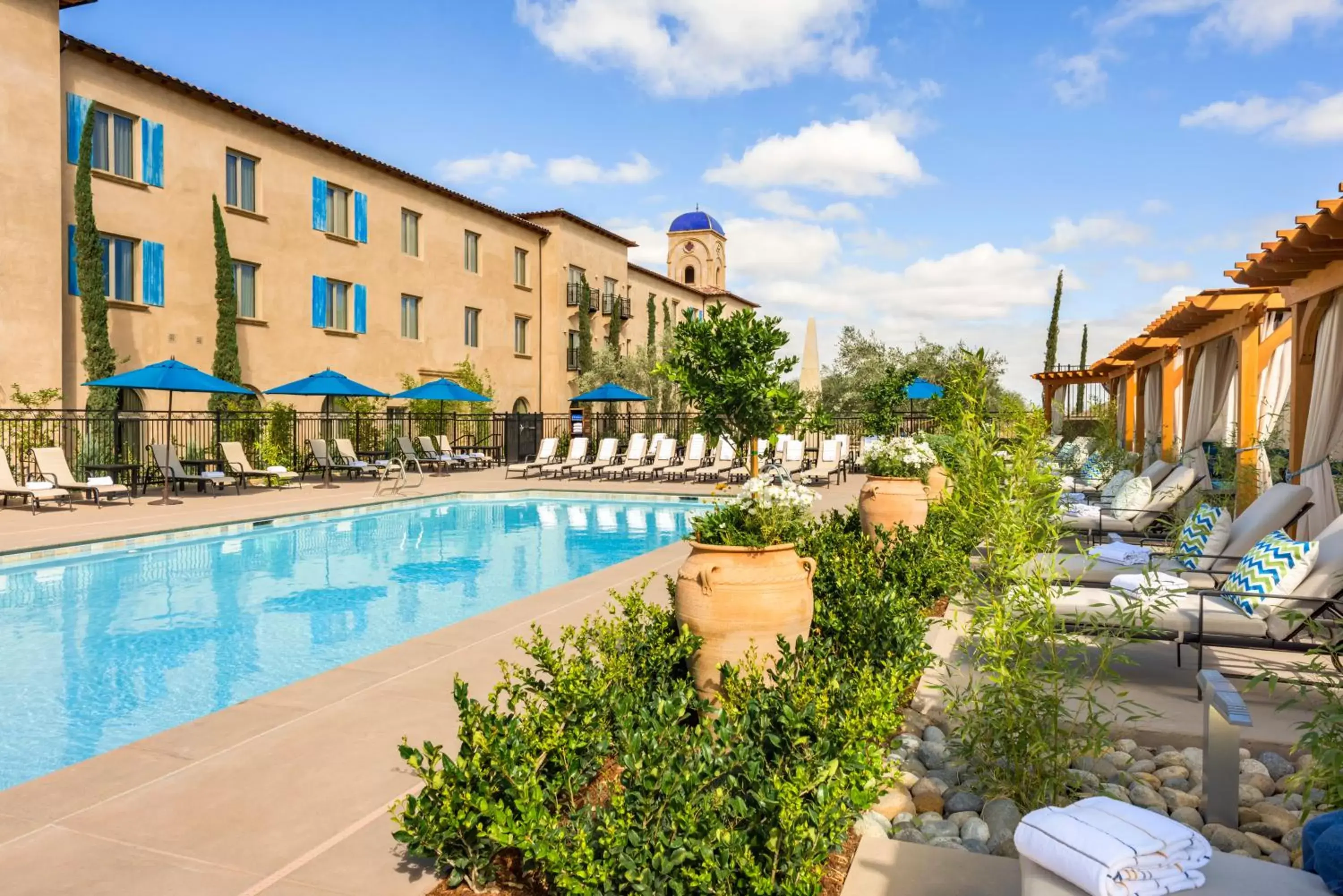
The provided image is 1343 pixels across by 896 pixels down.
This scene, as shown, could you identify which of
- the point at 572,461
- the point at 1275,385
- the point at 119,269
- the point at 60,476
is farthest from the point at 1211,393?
the point at 119,269

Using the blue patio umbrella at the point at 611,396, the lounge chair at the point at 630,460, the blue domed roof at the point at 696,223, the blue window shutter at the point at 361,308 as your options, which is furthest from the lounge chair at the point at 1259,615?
the blue domed roof at the point at 696,223

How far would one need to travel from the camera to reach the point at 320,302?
21.8m

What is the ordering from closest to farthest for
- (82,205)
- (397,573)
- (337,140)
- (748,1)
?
(397,573)
(748,1)
(82,205)
(337,140)

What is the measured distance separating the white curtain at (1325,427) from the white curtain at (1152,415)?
8.20 meters

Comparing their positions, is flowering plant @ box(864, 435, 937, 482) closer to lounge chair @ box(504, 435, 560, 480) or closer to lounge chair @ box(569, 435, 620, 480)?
lounge chair @ box(569, 435, 620, 480)

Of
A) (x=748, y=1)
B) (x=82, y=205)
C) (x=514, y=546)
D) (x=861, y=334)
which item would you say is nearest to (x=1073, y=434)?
(x=861, y=334)

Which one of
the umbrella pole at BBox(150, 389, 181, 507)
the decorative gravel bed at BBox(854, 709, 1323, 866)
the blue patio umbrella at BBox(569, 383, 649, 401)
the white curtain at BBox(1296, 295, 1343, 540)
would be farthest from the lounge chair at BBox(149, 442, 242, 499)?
the white curtain at BBox(1296, 295, 1343, 540)

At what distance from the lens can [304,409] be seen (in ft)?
74.9

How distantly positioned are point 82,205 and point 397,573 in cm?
1140

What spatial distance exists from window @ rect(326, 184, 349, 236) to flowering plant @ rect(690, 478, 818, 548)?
20353 millimetres

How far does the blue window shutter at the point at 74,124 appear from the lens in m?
16.0

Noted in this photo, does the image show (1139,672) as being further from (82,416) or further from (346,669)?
(82,416)

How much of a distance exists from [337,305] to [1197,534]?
2080cm

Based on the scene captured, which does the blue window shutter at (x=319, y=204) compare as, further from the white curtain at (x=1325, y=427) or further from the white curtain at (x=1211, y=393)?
the white curtain at (x=1325, y=427)
